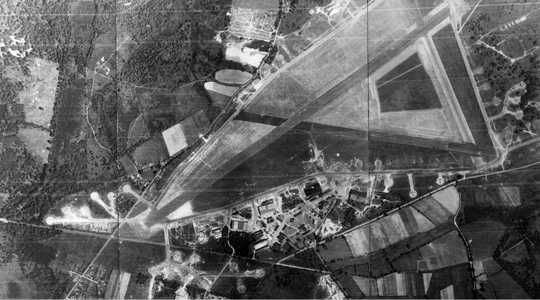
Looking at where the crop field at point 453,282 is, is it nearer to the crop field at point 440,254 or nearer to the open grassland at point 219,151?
the crop field at point 440,254

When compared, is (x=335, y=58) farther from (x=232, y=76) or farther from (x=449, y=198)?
(x=449, y=198)

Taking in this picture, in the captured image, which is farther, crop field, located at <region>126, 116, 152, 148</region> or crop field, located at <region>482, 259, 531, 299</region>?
crop field, located at <region>126, 116, 152, 148</region>

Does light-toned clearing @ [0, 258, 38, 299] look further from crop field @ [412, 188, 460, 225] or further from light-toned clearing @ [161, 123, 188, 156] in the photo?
crop field @ [412, 188, 460, 225]

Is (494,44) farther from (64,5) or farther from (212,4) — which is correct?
(64,5)

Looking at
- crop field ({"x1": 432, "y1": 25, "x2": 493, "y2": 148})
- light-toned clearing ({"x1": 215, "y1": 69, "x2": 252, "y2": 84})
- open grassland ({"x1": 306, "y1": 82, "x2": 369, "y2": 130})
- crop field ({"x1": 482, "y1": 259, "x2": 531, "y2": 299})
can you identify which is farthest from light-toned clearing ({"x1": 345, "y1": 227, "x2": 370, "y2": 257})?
light-toned clearing ({"x1": 215, "y1": 69, "x2": 252, "y2": 84})

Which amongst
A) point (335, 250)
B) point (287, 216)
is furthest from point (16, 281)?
point (335, 250)

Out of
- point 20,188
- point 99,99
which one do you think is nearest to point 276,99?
point 99,99

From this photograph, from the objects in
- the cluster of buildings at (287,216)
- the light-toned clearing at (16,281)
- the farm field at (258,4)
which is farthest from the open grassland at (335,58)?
the light-toned clearing at (16,281)
